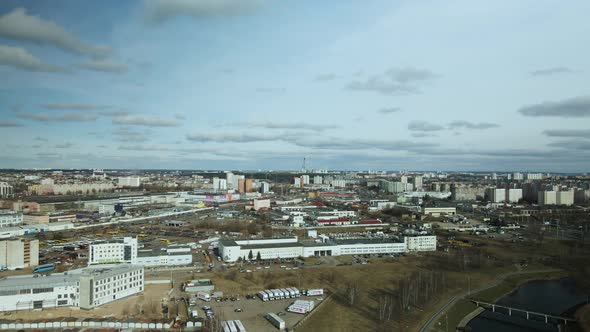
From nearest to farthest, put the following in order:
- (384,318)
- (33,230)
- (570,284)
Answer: (384,318), (570,284), (33,230)

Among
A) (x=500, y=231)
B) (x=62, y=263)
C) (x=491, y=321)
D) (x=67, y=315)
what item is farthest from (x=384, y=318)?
(x=500, y=231)

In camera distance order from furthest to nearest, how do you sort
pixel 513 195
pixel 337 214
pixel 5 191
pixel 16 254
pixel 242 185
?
pixel 242 185, pixel 513 195, pixel 5 191, pixel 337 214, pixel 16 254

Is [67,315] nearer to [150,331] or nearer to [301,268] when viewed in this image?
[150,331]

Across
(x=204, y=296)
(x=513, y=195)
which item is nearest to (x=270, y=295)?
(x=204, y=296)

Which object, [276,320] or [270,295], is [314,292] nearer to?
[270,295]

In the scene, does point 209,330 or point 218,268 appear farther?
point 218,268

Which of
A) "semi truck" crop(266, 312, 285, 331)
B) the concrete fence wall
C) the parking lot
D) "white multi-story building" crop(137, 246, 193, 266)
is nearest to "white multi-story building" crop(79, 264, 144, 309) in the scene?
the concrete fence wall
